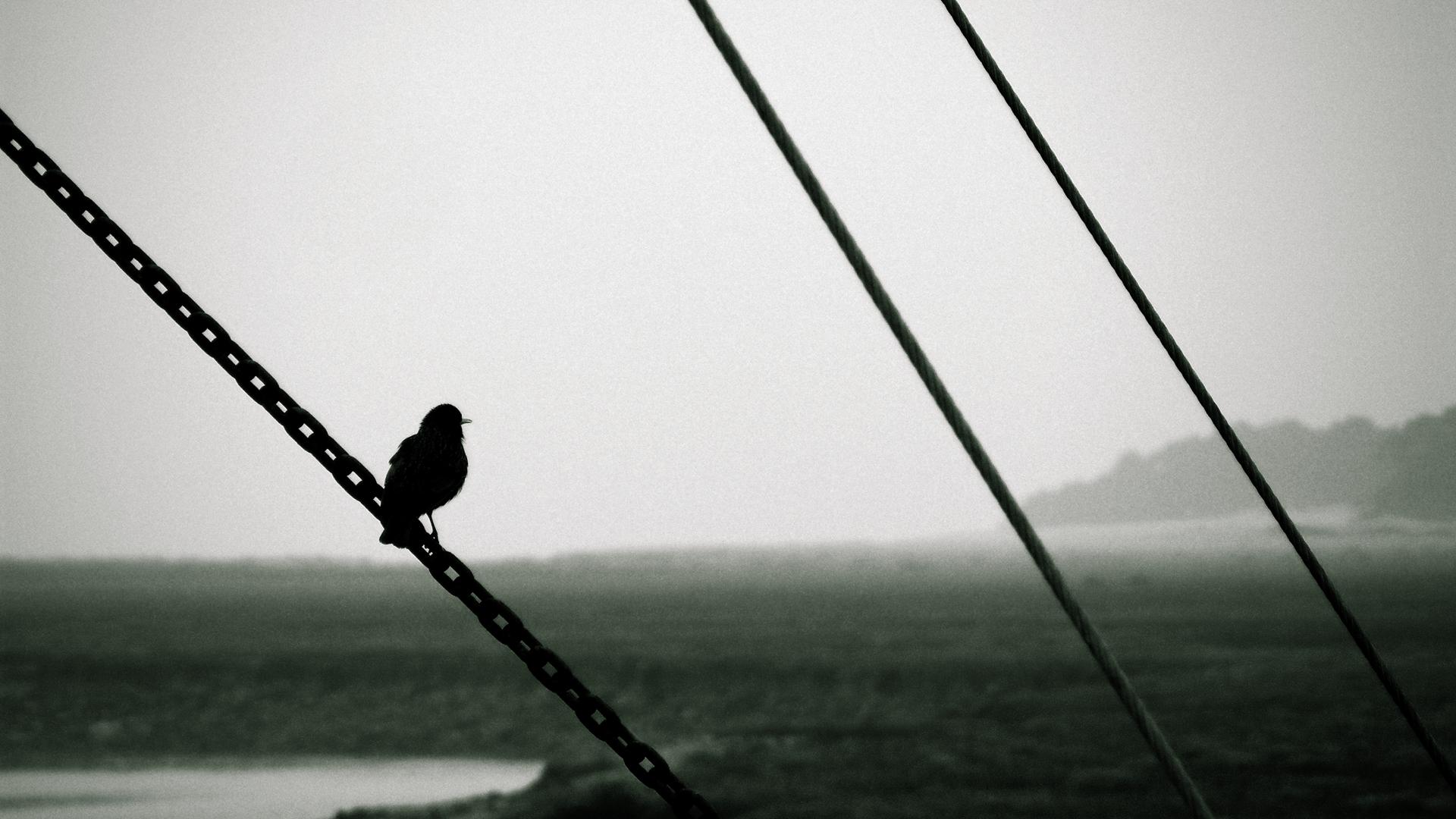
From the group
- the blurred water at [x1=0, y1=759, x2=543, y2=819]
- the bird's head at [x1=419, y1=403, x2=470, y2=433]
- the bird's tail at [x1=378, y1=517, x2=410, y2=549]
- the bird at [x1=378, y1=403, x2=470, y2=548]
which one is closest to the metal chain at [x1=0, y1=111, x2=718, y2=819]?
the bird's tail at [x1=378, y1=517, x2=410, y2=549]

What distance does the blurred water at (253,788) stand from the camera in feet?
90.6

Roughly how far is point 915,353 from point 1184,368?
4.07ft

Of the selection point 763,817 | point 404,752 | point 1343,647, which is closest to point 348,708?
point 404,752

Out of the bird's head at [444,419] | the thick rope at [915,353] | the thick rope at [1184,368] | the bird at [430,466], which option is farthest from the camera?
the bird's head at [444,419]

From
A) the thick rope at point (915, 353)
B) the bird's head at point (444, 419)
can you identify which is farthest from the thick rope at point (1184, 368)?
the bird's head at point (444, 419)

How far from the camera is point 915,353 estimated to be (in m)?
2.69

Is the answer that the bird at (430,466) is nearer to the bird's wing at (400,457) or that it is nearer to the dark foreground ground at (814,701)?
the bird's wing at (400,457)

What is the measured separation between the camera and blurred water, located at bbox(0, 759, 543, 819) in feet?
90.6

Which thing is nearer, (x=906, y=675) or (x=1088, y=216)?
(x=1088, y=216)

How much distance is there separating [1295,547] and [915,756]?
2715 centimetres

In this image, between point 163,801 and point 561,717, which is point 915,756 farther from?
point 163,801

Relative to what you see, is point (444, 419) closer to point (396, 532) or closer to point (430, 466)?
point (430, 466)

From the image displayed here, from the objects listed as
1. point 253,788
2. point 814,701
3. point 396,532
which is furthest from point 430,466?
point 814,701

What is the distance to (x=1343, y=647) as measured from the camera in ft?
164
